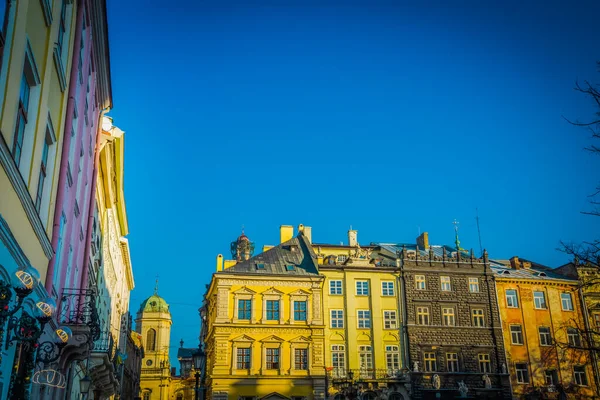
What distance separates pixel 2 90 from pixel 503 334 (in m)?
48.6

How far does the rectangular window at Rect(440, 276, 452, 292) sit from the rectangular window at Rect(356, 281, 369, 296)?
21.4 ft

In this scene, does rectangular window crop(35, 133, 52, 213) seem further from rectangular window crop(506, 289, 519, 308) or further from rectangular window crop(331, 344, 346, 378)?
rectangular window crop(506, 289, 519, 308)

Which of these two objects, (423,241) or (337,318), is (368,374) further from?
(423,241)

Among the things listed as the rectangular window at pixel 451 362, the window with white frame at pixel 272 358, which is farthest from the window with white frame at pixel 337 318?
the rectangular window at pixel 451 362

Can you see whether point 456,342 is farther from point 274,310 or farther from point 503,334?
point 274,310

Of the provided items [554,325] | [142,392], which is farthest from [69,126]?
[142,392]

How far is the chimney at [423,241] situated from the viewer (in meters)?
60.8

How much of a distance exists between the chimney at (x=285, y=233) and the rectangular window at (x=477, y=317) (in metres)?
17.9

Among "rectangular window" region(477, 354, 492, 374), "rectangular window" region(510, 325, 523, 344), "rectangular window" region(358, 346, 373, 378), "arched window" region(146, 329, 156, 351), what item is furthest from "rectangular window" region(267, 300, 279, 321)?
"arched window" region(146, 329, 156, 351)

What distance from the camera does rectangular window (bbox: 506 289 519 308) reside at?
2077 inches

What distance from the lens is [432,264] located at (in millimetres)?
52469

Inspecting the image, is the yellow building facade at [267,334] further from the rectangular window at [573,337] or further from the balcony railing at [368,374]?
the rectangular window at [573,337]

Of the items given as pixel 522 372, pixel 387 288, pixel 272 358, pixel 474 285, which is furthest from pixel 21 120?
pixel 522 372

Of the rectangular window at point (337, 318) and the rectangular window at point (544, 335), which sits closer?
the rectangular window at point (337, 318)
